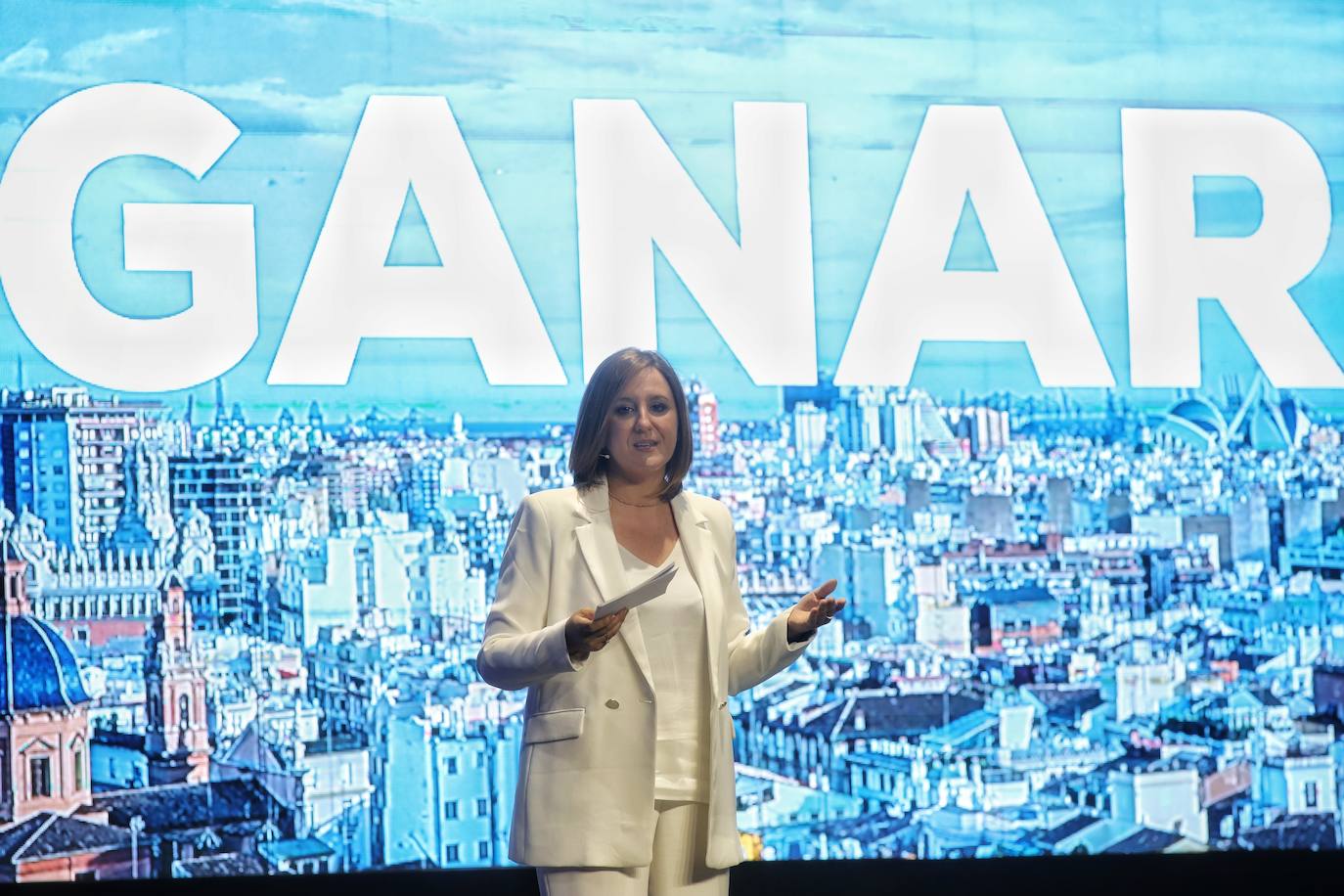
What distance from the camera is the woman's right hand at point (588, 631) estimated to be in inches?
76.2

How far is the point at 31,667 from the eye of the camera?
3.90m

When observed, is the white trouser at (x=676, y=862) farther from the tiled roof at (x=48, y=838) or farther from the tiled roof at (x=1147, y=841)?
the tiled roof at (x=1147, y=841)

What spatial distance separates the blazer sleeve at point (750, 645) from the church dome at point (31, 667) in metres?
2.37

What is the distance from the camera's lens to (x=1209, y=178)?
14.7 feet

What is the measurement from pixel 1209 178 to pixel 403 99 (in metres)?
2.37

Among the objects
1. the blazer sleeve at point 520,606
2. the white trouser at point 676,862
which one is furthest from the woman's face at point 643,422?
the white trouser at point 676,862

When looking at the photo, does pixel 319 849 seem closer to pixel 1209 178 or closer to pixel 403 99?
pixel 403 99

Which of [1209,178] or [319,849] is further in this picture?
[1209,178]

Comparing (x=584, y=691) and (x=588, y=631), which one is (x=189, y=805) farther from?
(x=588, y=631)

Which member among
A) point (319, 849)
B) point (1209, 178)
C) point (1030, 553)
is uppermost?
point (1209, 178)

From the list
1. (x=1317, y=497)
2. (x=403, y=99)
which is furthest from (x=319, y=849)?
(x=1317, y=497)

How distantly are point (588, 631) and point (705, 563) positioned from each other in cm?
31

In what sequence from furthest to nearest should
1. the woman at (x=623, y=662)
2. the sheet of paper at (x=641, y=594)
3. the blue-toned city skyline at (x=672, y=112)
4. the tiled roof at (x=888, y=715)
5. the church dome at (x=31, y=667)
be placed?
the tiled roof at (x=888, y=715), the blue-toned city skyline at (x=672, y=112), the church dome at (x=31, y=667), the woman at (x=623, y=662), the sheet of paper at (x=641, y=594)

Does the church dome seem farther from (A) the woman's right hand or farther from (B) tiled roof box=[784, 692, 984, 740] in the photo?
(A) the woman's right hand
